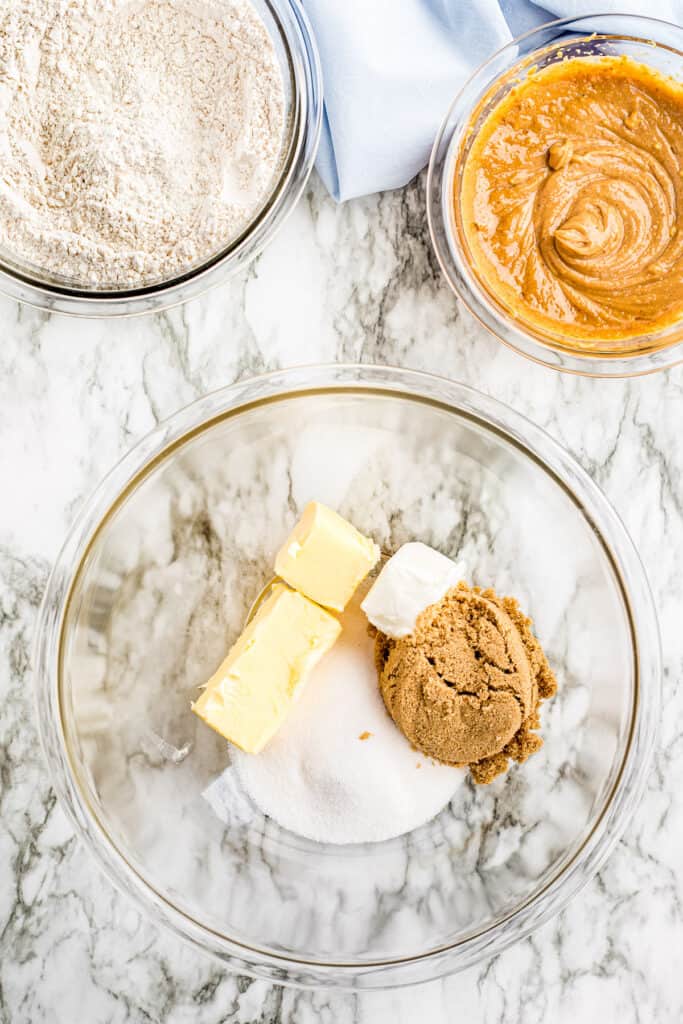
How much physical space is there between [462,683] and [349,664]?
144 millimetres

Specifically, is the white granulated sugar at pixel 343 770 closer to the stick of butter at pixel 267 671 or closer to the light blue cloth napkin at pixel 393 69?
the stick of butter at pixel 267 671

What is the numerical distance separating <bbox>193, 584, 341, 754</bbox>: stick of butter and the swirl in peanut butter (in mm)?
459

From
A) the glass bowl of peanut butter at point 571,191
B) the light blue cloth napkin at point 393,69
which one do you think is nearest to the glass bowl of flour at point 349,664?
the glass bowl of peanut butter at point 571,191

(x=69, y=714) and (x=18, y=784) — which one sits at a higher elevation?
(x=69, y=714)

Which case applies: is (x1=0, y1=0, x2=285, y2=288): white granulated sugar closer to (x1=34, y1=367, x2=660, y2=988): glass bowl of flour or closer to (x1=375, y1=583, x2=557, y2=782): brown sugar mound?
(x1=34, y1=367, x2=660, y2=988): glass bowl of flour

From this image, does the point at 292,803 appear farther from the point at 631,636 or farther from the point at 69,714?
the point at 631,636

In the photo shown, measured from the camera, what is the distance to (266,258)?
1.03m

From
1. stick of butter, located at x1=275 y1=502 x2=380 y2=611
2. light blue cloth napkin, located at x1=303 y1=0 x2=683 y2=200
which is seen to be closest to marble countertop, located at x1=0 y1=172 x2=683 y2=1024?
light blue cloth napkin, located at x1=303 y1=0 x2=683 y2=200

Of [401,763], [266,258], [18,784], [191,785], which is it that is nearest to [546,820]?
[401,763]

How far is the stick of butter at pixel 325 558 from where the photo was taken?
88cm

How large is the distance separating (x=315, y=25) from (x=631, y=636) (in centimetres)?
83

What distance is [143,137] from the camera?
950 mm

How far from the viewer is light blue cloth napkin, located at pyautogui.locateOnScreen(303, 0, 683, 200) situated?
0.96 m

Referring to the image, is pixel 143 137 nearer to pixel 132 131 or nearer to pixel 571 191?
pixel 132 131
